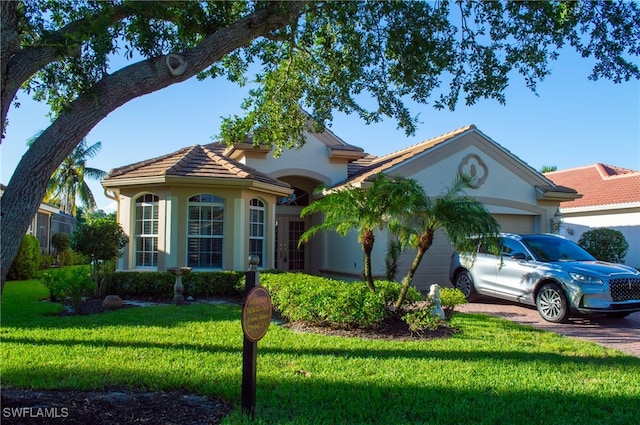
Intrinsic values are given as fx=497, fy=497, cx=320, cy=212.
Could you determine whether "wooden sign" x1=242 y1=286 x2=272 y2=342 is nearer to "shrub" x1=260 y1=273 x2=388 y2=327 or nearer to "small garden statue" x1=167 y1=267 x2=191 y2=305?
"shrub" x1=260 y1=273 x2=388 y2=327

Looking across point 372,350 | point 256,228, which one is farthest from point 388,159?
point 372,350

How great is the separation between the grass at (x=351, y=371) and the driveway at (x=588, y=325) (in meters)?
0.63

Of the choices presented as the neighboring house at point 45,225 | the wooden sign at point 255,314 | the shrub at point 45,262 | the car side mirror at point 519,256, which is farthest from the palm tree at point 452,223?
the neighboring house at point 45,225

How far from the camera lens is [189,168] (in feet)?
47.3

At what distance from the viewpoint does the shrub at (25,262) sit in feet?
65.4

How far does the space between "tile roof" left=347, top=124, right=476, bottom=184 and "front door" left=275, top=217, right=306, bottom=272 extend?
2.91 m

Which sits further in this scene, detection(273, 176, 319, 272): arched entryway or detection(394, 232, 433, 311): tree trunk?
detection(273, 176, 319, 272): arched entryway

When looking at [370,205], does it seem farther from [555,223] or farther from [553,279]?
[555,223]

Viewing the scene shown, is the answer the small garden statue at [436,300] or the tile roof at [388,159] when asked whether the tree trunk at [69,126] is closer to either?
the small garden statue at [436,300]

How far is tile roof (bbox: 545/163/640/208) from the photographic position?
915 inches

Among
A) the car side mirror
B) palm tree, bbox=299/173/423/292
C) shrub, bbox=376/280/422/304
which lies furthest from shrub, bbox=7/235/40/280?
the car side mirror

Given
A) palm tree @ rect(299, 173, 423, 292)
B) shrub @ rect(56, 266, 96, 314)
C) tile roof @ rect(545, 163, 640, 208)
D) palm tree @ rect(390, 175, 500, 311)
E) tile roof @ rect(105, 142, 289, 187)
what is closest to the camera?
palm tree @ rect(390, 175, 500, 311)

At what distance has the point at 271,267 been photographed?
15.7m

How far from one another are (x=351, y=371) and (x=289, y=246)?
13.2 m
